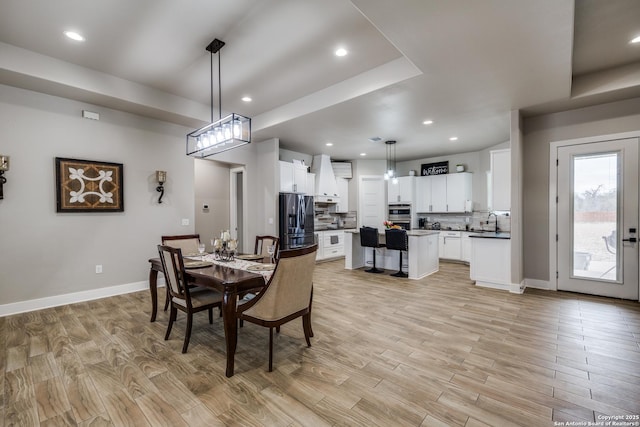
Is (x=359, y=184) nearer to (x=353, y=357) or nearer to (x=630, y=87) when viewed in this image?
(x=630, y=87)

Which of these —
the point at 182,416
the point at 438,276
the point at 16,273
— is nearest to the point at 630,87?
the point at 438,276

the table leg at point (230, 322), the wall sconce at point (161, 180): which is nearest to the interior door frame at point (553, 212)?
the table leg at point (230, 322)

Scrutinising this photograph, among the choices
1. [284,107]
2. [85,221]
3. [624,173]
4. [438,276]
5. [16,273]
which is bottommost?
[438,276]

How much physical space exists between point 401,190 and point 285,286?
20.8 feet

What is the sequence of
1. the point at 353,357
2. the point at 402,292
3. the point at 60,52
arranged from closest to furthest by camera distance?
1. the point at 353,357
2. the point at 60,52
3. the point at 402,292

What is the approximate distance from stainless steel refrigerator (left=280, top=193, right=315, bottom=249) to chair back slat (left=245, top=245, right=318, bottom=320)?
3579mm

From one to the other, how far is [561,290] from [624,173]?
6.13 feet

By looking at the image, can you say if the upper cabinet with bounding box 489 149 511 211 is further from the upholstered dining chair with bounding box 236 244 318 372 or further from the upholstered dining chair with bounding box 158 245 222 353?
the upholstered dining chair with bounding box 158 245 222 353

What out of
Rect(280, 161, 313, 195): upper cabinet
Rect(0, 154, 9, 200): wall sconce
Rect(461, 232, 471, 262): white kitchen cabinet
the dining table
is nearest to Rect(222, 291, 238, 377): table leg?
the dining table

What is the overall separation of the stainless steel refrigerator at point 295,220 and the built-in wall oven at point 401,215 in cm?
270

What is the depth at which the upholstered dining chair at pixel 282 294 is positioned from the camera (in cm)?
217

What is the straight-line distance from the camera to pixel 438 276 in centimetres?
545

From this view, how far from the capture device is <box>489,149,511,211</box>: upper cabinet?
15.7 ft

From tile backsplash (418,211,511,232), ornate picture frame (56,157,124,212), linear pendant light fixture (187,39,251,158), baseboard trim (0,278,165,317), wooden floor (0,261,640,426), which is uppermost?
linear pendant light fixture (187,39,251,158)
